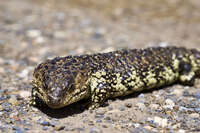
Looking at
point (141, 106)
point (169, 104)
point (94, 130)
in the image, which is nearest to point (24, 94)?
Result: point (94, 130)

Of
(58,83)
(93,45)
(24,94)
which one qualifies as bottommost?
(24,94)

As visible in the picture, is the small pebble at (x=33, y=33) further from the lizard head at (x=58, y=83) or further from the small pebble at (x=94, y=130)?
the small pebble at (x=94, y=130)

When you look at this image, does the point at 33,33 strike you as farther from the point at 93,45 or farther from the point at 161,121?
the point at 161,121

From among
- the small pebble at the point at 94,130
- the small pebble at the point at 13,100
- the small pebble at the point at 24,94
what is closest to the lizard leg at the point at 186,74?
the small pebble at the point at 94,130

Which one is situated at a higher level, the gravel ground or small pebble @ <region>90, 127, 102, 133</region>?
the gravel ground

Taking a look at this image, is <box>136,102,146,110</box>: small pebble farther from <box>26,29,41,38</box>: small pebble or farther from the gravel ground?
<box>26,29,41,38</box>: small pebble

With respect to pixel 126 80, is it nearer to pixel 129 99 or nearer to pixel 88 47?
pixel 129 99

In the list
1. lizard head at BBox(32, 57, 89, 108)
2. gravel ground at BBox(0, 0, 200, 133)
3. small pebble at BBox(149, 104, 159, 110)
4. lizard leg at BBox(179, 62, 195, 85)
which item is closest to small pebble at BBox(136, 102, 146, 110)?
Answer: gravel ground at BBox(0, 0, 200, 133)
